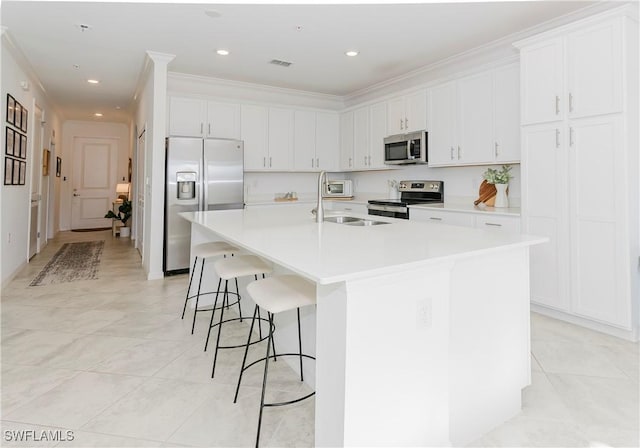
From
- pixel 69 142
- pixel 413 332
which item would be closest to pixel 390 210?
pixel 413 332

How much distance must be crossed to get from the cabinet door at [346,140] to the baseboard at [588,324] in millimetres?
3440

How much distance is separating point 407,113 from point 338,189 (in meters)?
1.64

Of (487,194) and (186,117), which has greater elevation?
(186,117)

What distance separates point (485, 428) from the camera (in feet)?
5.49

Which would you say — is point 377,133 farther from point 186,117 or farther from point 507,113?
point 186,117

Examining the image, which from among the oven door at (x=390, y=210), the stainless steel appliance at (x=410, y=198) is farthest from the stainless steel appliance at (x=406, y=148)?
the oven door at (x=390, y=210)

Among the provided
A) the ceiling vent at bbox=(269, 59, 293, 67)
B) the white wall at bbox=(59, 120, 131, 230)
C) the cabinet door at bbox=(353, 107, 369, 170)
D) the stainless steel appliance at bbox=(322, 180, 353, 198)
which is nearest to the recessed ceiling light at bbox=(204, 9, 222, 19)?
the ceiling vent at bbox=(269, 59, 293, 67)

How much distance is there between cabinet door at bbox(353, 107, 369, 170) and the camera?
18.1ft

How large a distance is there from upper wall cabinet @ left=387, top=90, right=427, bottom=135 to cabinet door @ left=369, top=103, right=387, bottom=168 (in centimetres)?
10

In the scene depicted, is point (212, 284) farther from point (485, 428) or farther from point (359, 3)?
point (359, 3)

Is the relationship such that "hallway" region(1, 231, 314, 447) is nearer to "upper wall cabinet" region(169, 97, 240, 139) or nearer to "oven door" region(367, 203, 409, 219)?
"upper wall cabinet" region(169, 97, 240, 139)

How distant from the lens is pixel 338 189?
5898mm

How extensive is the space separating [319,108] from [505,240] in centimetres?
487

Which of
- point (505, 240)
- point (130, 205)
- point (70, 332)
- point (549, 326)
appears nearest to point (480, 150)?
point (549, 326)
